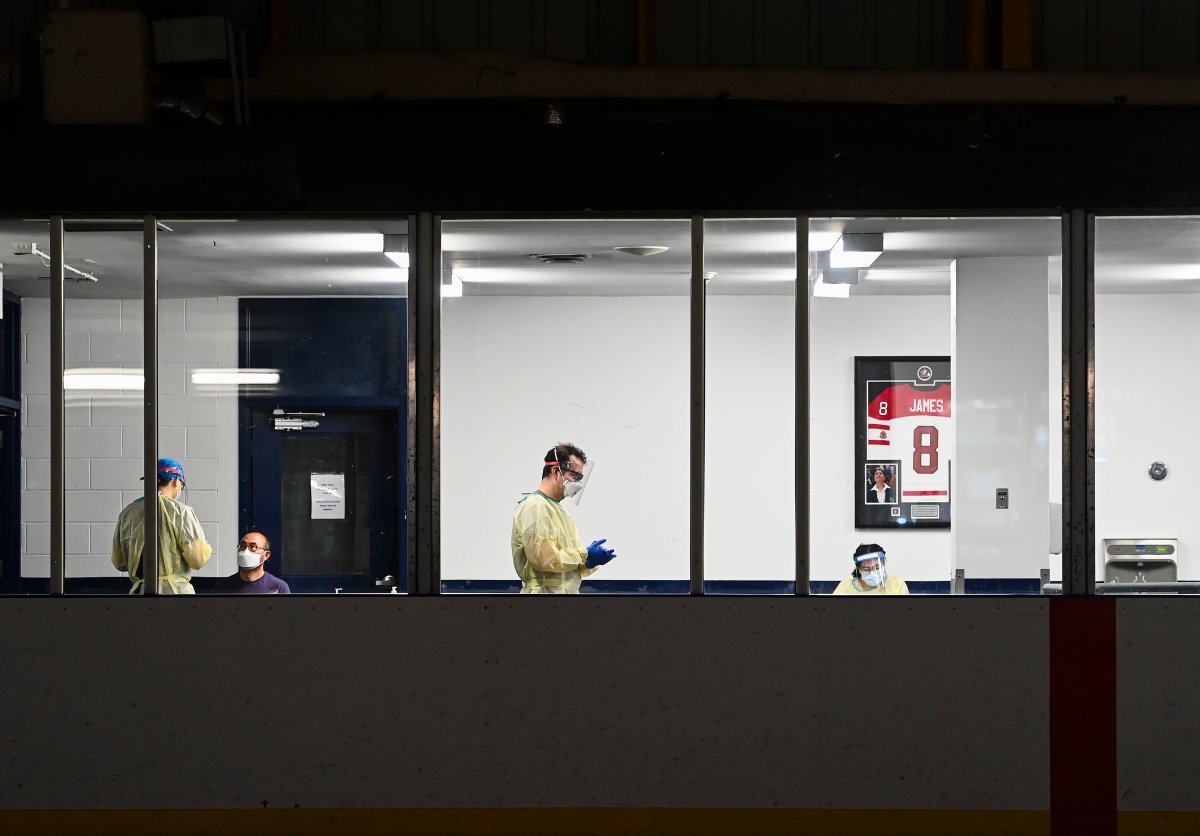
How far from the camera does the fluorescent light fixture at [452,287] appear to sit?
608cm

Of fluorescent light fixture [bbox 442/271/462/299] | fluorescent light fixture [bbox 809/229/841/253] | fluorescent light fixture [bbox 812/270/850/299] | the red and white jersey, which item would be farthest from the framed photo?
fluorescent light fixture [bbox 442/271/462/299]

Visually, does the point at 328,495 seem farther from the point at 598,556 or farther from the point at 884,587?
the point at 884,587

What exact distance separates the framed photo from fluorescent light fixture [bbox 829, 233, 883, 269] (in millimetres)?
999

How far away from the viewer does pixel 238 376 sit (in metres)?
6.18

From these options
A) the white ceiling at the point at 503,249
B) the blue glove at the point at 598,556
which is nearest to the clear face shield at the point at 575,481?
the blue glove at the point at 598,556

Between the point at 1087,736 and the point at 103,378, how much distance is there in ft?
17.7

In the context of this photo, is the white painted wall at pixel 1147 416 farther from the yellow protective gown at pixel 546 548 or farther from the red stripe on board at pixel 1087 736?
the yellow protective gown at pixel 546 548

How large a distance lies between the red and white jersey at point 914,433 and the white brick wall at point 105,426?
4.00 meters

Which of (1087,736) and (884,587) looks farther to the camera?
(884,587)

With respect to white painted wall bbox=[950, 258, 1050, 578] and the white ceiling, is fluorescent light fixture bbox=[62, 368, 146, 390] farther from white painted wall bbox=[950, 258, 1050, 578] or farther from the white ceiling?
white painted wall bbox=[950, 258, 1050, 578]

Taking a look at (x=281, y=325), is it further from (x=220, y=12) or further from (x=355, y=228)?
(x=220, y=12)

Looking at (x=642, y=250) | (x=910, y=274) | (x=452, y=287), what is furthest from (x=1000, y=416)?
(x=452, y=287)

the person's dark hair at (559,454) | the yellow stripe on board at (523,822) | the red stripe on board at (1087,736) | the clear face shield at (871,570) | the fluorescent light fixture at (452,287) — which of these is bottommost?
the yellow stripe on board at (523,822)

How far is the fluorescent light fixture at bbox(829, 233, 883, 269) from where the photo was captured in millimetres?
6195
